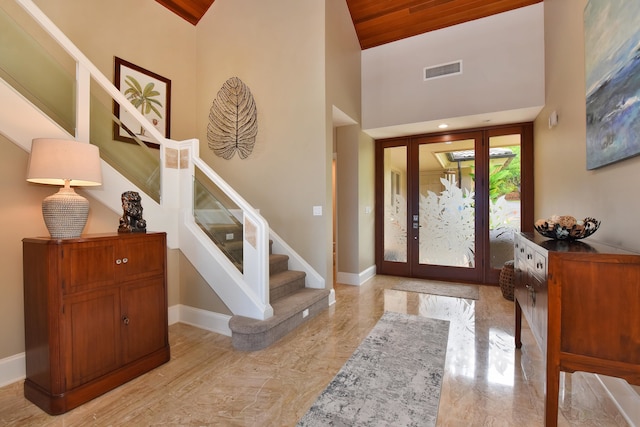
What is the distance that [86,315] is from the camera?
1.93m

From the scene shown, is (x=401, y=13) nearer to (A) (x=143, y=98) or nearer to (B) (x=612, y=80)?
(B) (x=612, y=80)

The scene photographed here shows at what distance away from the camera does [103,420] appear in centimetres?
174

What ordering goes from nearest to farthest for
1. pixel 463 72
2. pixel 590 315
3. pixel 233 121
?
pixel 590 315, pixel 463 72, pixel 233 121

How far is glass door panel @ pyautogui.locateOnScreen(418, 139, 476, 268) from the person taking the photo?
485cm

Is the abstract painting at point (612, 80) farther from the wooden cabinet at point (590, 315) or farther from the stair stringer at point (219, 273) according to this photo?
the stair stringer at point (219, 273)

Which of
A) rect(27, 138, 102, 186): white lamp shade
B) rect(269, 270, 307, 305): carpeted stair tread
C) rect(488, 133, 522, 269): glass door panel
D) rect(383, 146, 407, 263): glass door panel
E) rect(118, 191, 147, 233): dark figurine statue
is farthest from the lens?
rect(383, 146, 407, 263): glass door panel

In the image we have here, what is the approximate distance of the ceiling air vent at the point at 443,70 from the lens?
4.30 meters

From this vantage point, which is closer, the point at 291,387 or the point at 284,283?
the point at 291,387

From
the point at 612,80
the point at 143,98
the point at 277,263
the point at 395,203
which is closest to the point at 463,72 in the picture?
the point at 395,203

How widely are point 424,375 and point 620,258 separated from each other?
1.47 metres

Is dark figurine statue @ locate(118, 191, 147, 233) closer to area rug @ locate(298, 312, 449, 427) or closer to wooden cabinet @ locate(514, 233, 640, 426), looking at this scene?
area rug @ locate(298, 312, 449, 427)

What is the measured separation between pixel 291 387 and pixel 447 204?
4.02 meters

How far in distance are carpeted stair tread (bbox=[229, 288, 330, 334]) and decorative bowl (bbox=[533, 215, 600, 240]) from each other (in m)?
2.28

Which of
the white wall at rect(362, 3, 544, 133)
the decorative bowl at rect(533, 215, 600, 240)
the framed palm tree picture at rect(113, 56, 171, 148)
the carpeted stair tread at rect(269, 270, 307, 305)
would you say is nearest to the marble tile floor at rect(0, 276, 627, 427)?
the carpeted stair tread at rect(269, 270, 307, 305)
